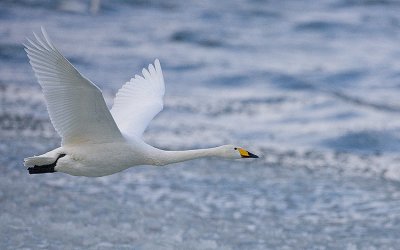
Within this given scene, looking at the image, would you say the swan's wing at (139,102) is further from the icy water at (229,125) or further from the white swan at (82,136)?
the icy water at (229,125)

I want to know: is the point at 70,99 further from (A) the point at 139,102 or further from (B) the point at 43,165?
(A) the point at 139,102

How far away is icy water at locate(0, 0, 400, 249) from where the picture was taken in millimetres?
9523

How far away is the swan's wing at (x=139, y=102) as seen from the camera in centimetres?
827

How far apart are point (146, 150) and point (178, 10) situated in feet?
50.0

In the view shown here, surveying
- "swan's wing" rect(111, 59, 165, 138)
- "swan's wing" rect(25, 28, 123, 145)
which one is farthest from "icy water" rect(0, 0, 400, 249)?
"swan's wing" rect(25, 28, 123, 145)

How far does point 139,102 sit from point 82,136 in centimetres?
133

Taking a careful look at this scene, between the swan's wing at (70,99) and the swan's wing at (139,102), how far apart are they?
0.74m

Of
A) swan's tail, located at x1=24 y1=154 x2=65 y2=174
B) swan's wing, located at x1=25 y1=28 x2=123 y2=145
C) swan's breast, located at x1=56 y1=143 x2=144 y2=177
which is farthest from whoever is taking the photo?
swan's breast, located at x1=56 y1=143 x2=144 y2=177

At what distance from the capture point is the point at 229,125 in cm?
1405

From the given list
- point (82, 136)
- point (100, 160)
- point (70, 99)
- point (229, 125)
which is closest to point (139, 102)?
point (82, 136)

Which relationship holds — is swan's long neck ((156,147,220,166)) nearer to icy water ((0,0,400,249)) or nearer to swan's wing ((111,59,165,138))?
swan's wing ((111,59,165,138))

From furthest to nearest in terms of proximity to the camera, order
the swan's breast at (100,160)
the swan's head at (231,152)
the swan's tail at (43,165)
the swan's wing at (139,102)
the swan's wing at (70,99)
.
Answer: the swan's wing at (139,102), the swan's head at (231,152), the swan's breast at (100,160), the swan's tail at (43,165), the swan's wing at (70,99)

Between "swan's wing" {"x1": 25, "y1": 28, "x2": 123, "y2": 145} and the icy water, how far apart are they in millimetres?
1686

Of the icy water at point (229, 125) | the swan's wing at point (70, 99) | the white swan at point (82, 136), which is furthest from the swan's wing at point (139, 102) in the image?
the icy water at point (229, 125)
